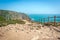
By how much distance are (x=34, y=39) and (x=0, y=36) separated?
290 cm

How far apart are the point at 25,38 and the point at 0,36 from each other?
7.09ft

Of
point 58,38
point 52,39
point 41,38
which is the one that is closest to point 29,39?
point 41,38

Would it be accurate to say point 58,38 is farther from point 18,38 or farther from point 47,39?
point 18,38

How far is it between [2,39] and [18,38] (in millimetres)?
1249

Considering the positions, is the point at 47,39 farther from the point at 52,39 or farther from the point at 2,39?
the point at 2,39

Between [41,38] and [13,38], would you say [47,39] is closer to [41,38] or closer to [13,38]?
[41,38]

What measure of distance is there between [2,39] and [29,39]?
6.93 ft

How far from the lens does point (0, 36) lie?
9.50 meters

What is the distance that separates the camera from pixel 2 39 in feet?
29.0

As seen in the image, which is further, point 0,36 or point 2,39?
point 0,36

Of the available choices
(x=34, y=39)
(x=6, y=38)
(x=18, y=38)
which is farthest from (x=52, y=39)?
(x=6, y=38)

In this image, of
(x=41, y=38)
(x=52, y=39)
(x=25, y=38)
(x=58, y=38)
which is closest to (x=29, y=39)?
(x=25, y=38)

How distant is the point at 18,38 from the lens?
356 inches

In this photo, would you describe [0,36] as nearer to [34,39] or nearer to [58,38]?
[34,39]
